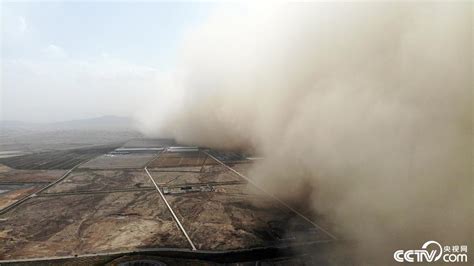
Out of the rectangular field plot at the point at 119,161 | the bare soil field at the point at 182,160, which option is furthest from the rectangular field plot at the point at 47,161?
the bare soil field at the point at 182,160

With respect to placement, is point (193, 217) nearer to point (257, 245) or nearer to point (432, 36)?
point (257, 245)

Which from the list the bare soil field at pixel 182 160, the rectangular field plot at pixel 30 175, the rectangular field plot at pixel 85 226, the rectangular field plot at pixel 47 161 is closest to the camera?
the rectangular field plot at pixel 85 226

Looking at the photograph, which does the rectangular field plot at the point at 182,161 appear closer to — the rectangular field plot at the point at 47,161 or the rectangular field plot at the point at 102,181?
the rectangular field plot at the point at 102,181

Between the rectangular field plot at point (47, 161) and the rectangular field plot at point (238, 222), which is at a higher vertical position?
the rectangular field plot at point (47, 161)

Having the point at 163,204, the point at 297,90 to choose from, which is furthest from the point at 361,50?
the point at 163,204

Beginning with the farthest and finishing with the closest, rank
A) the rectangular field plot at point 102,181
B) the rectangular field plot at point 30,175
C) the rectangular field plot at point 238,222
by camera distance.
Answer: the rectangular field plot at point 30,175 < the rectangular field plot at point 102,181 < the rectangular field plot at point 238,222

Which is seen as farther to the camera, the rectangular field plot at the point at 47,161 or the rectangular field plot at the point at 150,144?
the rectangular field plot at the point at 150,144

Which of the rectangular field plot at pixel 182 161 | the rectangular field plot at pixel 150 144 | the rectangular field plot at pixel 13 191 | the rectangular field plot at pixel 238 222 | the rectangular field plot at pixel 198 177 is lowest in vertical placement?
the rectangular field plot at pixel 238 222

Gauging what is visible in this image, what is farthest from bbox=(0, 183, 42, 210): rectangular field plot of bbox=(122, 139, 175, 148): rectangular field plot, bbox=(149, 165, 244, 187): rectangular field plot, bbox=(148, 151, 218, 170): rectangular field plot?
bbox=(122, 139, 175, 148): rectangular field plot
